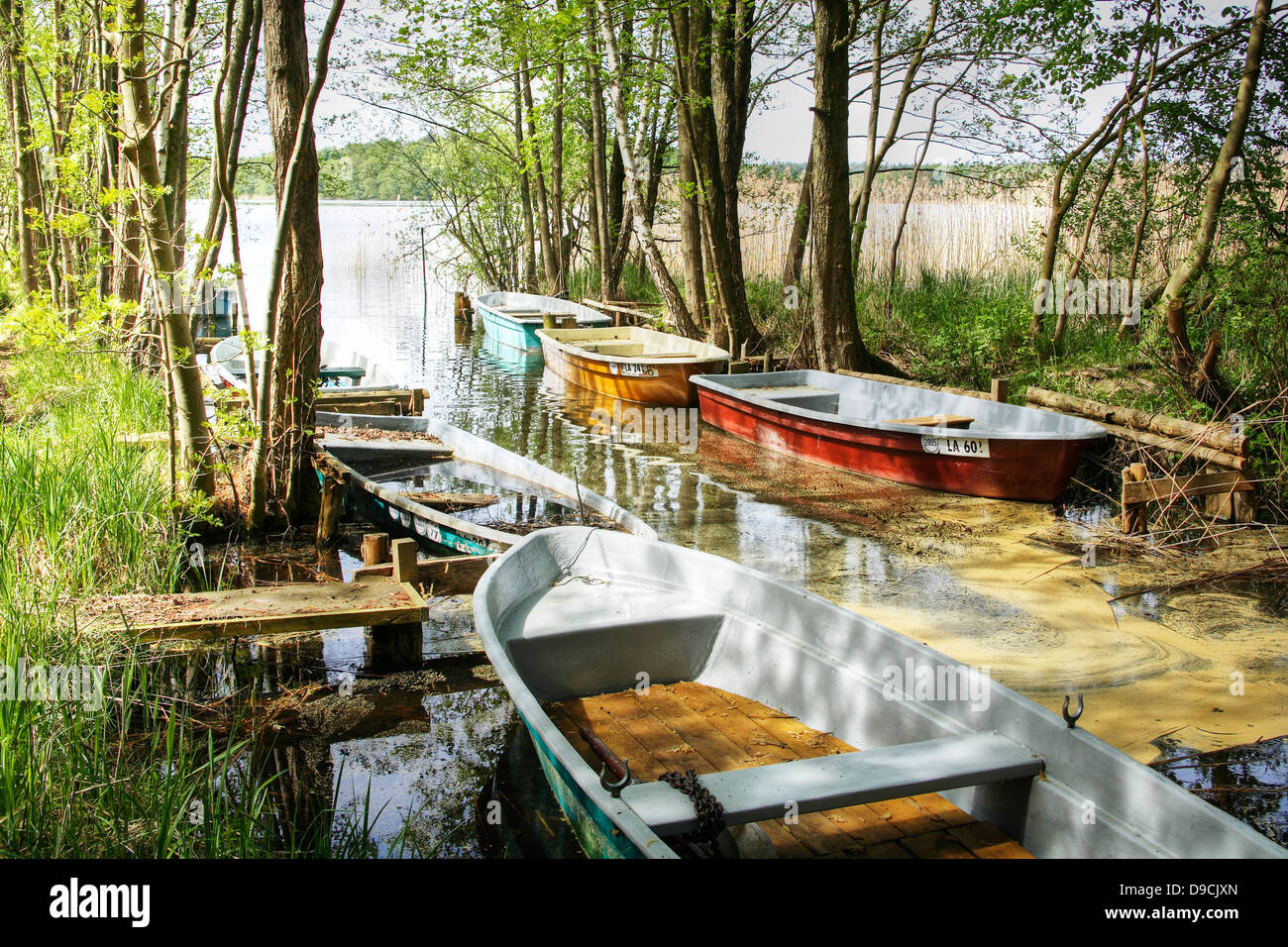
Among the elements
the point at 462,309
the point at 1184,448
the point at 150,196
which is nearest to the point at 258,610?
the point at 150,196

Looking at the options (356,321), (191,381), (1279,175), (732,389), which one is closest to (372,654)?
(191,381)

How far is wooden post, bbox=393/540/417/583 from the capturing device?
18.1ft

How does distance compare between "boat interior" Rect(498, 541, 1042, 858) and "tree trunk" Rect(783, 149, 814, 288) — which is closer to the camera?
"boat interior" Rect(498, 541, 1042, 858)

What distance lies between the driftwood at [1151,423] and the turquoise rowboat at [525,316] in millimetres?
9966

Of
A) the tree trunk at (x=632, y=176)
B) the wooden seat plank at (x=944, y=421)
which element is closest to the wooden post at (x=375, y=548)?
the wooden seat plank at (x=944, y=421)

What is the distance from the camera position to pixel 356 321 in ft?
84.6

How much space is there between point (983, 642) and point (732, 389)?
18.9 feet

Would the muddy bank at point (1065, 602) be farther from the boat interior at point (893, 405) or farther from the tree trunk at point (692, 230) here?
the tree trunk at point (692, 230)

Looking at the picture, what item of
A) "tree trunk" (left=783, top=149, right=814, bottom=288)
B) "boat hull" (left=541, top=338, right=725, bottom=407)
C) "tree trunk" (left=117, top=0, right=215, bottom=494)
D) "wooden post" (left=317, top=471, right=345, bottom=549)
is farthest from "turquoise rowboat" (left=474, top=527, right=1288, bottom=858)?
"tree trunk" (left=783, top=149, right=814, bottom=288)

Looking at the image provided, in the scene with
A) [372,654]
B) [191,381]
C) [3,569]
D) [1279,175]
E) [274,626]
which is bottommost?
[372,654]

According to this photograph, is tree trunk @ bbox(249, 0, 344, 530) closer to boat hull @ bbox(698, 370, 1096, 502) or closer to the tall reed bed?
the tall reed bed

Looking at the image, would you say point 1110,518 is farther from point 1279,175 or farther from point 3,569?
point 3,569

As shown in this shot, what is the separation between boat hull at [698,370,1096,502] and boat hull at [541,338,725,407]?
1662 mm
